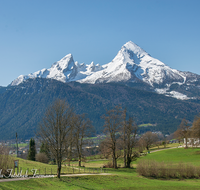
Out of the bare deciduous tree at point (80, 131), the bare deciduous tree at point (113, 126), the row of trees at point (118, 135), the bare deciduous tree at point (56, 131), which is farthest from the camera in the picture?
the bare deciduous tree at point (80, 131)

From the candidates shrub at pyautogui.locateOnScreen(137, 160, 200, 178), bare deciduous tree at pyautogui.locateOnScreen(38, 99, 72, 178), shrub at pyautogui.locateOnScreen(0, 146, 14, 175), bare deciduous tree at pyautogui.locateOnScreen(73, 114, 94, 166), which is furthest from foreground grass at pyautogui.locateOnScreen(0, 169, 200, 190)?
bare deciduous tree at pyautogui.locateOnScreen(73, 114, 94, 166)

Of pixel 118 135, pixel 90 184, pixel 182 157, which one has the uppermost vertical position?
pixel 118 135

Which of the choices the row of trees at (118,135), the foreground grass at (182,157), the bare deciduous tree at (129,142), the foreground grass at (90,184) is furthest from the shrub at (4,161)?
the foreground grass at (182,157)

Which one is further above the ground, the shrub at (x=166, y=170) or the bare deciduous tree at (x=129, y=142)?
the bare deciduous tree at (x=129, y=142)

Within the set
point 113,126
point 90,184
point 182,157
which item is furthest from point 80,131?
point 182,157

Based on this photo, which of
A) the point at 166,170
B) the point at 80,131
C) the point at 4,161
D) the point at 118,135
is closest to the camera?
the point at 4,161

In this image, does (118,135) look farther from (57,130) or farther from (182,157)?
(57,130)

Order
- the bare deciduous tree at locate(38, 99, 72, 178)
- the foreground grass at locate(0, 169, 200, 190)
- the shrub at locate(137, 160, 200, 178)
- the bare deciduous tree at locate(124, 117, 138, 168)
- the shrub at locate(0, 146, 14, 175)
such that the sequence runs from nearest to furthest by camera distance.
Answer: the foreground grass at locate(0, 169, 200, 190) → the shrub at locate(0, 146, 14, 175) → the bare deciduous tree at locate(38, 99, 72, 178) → the shrub at locate(137, 160, 200, 178) → the bare deciduous tree at locate(124, 117, 138, 168)

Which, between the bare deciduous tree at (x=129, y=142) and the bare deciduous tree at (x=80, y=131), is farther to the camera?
the bare deciduous tree at (x=129, y=142)

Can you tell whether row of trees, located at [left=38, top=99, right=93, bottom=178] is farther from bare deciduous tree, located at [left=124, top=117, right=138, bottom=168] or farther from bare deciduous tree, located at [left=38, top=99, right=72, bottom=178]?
bare deciduous tree, located at [left=124, top=117, right=138, bottom=168]

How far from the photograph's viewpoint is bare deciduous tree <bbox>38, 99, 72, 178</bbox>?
29.7 metres

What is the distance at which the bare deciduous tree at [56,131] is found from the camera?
2967 cm

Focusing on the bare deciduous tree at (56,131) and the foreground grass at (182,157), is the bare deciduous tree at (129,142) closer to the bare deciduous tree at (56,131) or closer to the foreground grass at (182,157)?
the foreground grass at (182,157)

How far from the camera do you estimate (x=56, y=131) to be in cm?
3025
